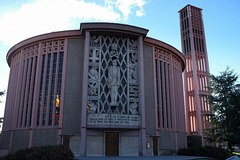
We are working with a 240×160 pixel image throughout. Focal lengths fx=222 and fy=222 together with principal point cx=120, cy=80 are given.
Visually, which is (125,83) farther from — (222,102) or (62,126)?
Result: (222,102)

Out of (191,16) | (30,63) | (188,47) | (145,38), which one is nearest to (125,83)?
(145,38)

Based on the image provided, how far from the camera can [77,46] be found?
76.2 ft

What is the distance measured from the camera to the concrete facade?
20734 mm

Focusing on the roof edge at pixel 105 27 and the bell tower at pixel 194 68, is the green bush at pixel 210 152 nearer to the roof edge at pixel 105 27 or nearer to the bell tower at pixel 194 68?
the roof edge at pixel 105 27

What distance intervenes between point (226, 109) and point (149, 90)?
27.2ft

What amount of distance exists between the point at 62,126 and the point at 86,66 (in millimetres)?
6123

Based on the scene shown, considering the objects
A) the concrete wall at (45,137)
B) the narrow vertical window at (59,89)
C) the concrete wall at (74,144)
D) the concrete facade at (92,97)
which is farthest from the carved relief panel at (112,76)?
the concrete wall at (45,137)

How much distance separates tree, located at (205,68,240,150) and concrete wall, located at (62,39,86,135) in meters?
14.6

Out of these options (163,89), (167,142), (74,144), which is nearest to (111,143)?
(74,144)

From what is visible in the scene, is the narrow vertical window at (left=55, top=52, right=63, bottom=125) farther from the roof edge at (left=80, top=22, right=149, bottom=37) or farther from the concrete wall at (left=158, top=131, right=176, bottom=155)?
the concrete wall at (left=158, top=131, right=176, bottom=155)

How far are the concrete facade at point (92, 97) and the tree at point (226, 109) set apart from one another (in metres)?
4.22

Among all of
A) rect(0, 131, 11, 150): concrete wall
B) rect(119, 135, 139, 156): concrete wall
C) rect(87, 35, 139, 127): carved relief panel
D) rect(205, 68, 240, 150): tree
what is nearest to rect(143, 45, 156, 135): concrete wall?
rect(87, 35, 139, 127): carved relief panel

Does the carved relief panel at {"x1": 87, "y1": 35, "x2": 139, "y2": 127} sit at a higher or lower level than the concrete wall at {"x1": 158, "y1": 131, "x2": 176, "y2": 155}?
higher

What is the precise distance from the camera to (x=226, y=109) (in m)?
23.4
